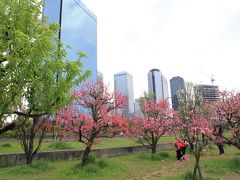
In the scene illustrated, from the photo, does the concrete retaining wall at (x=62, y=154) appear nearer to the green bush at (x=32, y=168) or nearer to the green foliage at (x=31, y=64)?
the green bush at (x=32, y=168)

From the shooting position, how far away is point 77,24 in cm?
9525

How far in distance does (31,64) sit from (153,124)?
1396cm

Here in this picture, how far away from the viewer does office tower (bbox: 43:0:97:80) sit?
271 feet

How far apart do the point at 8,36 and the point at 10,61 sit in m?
0.78

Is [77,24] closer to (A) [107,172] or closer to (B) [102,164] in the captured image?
(B) [102,164]

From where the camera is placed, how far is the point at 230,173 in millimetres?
11789

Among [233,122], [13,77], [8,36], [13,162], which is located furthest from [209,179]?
[13,162]

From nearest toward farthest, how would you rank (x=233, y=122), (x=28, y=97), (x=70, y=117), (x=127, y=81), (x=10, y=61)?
(x=10, y=61), (x=28, y=97), (x=70, y=117), (x=233, y=122), (x=127, y=81)

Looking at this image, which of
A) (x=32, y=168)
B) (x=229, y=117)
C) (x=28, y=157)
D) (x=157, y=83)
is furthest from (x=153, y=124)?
(x=157, y=83)

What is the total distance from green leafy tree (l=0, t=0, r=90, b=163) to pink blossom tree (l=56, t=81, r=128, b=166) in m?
6.26

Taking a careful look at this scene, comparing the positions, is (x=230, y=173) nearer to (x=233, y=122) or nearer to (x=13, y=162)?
(x=233, y=122)

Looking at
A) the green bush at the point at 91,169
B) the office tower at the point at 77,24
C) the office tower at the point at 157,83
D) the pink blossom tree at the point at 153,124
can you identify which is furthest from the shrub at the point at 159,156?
the office tower at the point at 77,24

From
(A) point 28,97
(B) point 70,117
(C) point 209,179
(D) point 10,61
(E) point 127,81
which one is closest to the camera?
(D) point 10,61

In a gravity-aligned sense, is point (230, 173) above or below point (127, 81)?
below
